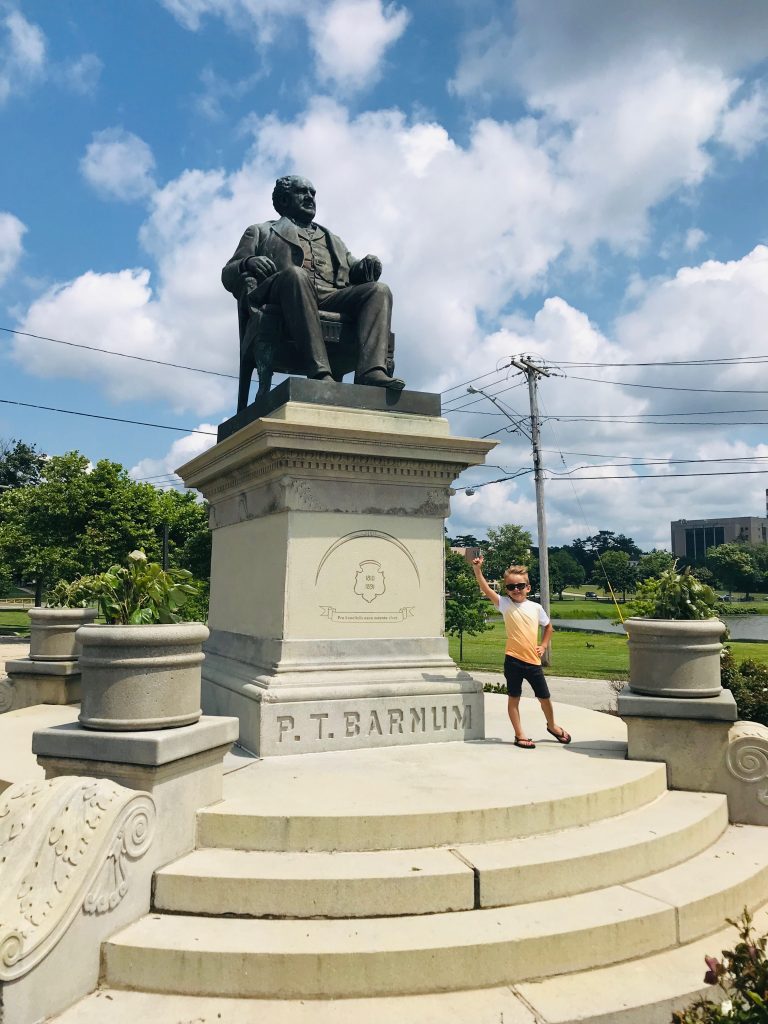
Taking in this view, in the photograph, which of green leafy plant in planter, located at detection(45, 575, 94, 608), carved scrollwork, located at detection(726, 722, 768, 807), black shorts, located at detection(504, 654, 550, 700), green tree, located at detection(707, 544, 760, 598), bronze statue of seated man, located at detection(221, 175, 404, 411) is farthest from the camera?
green tree, located at detection(707, 544, 760, 598)

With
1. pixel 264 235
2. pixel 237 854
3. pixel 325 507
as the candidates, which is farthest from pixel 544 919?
pixel 264 235

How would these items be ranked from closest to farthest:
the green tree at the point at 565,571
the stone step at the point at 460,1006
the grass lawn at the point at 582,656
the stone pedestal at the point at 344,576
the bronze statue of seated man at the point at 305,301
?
the stone step at the point at 460,1006
the stone pedestal at the point at 344,576
the bronze statue of seated man at the point at 305,301
the grass lawn at the point at 582,656
the green tree at the point at 565,571

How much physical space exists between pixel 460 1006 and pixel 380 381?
4485mm

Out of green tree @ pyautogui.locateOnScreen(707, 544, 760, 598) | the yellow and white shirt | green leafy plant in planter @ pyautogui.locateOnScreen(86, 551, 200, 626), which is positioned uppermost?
green tree @ pyautogui.locateOnScreen(707, 544, 760, 598)

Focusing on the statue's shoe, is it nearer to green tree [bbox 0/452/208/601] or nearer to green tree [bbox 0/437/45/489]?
green tree [bbox 0/452/208/601]

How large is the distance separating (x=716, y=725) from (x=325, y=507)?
3176mm

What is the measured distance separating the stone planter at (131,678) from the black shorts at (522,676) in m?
2.70

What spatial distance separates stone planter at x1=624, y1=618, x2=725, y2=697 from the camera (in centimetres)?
498

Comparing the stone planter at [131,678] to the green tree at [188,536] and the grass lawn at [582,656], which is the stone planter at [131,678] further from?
the green tree at [188,536]


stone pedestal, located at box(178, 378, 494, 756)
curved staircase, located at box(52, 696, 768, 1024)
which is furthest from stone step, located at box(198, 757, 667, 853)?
stone pedestal, located at box(178, 378, 494, 756)

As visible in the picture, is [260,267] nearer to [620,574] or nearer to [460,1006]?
[460,1006]

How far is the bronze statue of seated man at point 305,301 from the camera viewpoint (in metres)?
6.16

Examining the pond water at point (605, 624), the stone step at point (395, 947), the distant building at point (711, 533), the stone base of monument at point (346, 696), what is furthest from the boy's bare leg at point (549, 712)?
the distant building at point (711, 533)

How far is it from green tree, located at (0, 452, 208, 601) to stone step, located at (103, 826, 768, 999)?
31.2m
